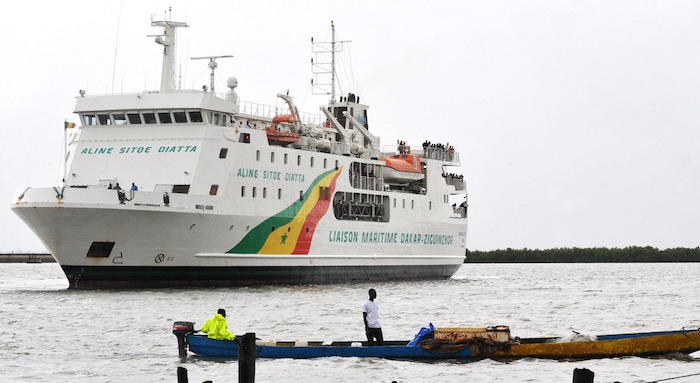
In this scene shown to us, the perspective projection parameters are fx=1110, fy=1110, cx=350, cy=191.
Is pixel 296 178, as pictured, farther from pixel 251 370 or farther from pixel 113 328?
pixel 251 370

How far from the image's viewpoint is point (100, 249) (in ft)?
112

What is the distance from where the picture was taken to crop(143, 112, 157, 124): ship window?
124 ft

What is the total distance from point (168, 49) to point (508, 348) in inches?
923

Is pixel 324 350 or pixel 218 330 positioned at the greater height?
pixel 218 330

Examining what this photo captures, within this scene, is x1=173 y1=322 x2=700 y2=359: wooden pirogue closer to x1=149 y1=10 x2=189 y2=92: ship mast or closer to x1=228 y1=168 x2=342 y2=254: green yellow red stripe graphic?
x1=228 y1=168 x2=342 y2=254: green yellow red stripe graphic

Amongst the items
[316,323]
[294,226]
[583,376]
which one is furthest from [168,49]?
[583,376]

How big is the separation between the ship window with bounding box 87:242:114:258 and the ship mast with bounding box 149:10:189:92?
7.44m

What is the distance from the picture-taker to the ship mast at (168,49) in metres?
39.4

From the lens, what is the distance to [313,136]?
42750 mm

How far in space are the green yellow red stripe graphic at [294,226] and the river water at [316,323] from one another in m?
1.44

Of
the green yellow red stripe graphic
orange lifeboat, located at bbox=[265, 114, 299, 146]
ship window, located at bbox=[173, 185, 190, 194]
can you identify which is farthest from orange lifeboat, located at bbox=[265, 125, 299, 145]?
ship window, located at bbox=[173, 185, 190, 194]

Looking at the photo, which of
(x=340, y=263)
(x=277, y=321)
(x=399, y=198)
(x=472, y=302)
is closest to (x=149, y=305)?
(x=277, y=321)

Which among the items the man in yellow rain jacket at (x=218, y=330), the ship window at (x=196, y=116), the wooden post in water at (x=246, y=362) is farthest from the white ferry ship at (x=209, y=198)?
the wooden post in water at (x=246, y=362)

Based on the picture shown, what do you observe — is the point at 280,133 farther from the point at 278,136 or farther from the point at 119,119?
the point at 119,119
